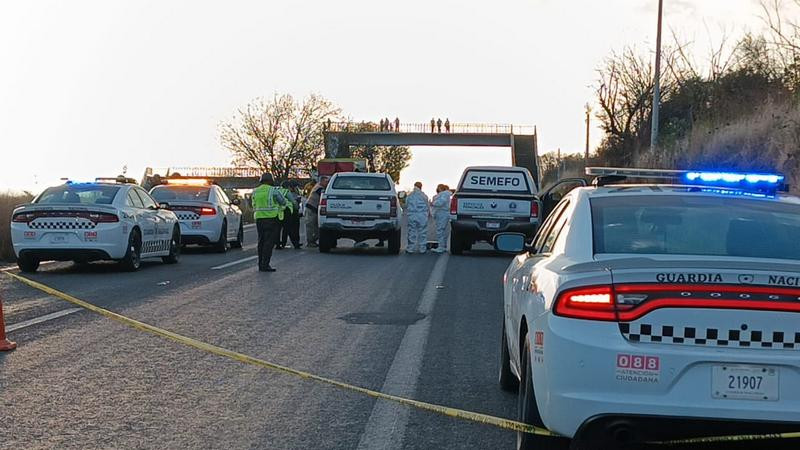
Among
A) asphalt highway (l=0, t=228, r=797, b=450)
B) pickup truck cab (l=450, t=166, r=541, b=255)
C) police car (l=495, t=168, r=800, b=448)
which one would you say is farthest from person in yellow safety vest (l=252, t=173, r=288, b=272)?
police car (l=495, t=168, r=800, b=448)

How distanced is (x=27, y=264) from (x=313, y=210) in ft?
33.9

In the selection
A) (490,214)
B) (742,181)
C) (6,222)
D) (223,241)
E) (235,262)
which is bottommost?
(235,262)

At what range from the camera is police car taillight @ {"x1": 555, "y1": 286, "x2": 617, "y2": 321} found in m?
5.12

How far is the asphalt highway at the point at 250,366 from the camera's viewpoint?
6809 millimetres

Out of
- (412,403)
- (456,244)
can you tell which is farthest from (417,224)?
(412,403)

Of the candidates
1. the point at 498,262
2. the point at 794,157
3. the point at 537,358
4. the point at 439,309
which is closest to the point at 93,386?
the point at 537,358

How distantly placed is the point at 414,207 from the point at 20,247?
10.5 m

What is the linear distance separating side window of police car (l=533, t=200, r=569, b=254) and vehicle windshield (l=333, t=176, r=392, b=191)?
18272mm

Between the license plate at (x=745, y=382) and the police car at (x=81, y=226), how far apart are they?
553 inches

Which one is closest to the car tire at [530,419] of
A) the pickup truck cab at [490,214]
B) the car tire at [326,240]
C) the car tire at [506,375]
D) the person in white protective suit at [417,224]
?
the car tire at [506,375]

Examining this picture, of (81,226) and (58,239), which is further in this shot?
(81,226)

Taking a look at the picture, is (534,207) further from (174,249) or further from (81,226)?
(81,226)

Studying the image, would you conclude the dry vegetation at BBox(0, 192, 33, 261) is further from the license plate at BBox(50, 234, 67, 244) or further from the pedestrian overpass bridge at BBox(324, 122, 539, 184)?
the pedestrian overpass bridge at BBox(324, 122, 539, 184)

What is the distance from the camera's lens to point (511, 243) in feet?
26.4
